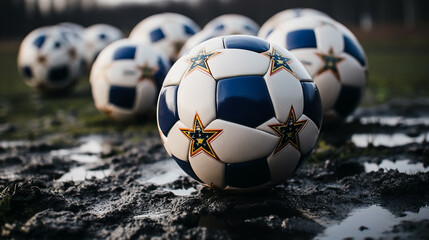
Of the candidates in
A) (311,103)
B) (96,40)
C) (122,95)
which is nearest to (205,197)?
(311,103)

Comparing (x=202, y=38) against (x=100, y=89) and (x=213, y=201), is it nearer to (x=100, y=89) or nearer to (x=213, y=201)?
(x=100, y=89)

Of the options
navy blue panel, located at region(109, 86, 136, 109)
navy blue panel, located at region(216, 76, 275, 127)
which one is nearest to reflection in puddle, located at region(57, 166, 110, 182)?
navy blue panel, located at region(216, 76, 275, 127)

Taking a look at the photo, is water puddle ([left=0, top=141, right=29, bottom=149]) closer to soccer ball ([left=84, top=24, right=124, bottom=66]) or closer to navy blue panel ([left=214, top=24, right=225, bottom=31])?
navy blue panel ([left=214, top=24, right=225, bottom=31])

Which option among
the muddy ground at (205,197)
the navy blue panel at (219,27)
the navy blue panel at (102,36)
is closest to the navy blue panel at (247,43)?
the muddy ground at (205,197)

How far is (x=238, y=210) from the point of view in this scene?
3145 millimetres

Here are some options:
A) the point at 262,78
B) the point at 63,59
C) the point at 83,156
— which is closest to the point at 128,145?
the point at 83,156

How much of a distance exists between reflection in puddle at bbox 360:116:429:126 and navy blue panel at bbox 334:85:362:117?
75 centimetres

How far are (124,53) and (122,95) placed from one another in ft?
2.22

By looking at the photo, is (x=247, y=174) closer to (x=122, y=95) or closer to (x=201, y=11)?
(x=122, y=95)

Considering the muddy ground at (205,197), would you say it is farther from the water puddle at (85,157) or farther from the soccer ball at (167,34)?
the soccer ball at (167,34)

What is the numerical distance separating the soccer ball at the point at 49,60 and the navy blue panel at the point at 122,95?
4.15 m

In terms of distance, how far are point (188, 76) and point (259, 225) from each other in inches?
49.6

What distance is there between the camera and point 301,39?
5.18m

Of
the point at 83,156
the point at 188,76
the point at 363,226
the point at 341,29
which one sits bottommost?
the point at 83,156
